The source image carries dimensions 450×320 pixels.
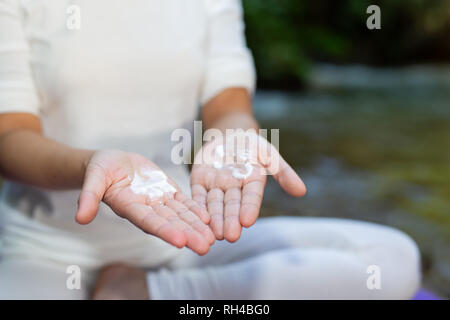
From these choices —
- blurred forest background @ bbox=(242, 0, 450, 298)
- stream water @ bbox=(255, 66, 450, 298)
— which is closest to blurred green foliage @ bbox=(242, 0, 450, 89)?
blurred forest background @ bbox=(242, 0, 450, 298)

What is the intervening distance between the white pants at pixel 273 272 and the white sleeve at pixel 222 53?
0.33 m

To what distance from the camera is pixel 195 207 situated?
2.31 feet

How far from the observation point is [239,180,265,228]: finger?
0.67 metres

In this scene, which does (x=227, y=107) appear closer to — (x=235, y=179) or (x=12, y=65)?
(x=235, y=179)

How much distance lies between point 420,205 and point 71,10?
202cm

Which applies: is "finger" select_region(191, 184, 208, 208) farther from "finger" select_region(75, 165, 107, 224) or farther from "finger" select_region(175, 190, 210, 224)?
"finger" select_region(75, 165, 107, 224)

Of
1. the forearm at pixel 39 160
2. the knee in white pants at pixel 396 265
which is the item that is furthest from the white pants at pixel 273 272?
the forearm at pixel 39 160

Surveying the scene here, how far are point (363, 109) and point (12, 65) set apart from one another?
5129 millimetres

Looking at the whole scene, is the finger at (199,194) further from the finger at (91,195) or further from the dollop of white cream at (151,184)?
the finger at (91,195)

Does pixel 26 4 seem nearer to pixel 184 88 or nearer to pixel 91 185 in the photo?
pixel 184 88

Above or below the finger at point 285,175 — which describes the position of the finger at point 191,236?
below

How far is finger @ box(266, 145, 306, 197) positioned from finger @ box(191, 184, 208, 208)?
11 centimetres

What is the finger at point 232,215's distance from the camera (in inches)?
25.9

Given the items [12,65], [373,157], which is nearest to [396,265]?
[12,65]
